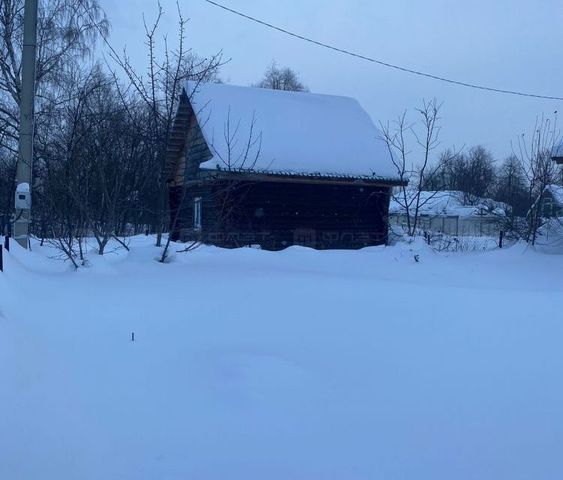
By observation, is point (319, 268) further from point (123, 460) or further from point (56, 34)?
point (56, 34)

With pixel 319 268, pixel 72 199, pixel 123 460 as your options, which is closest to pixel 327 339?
pixel 123 460

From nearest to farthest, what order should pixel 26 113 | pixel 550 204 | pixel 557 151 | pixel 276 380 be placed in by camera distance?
pixel 276 380 < pixel 26 113 < pixel 557 151 < pixel 550 204

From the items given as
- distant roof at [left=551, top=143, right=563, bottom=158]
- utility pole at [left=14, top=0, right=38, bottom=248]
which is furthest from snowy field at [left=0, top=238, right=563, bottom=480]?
distant roof at [left=551, top=143, right=563, bottom=158]

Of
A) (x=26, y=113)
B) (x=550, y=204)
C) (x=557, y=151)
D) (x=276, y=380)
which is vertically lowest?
(x=276, y=380)

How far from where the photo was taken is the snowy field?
3.68 metres

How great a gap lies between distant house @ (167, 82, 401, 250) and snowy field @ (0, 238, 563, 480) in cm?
961

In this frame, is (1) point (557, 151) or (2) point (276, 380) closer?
(2) point (276, 380)

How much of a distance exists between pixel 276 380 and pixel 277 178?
531 inches

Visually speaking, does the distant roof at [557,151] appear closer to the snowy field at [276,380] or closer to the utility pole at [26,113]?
the snowy field at [276,380]

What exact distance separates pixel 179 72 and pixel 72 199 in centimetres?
297

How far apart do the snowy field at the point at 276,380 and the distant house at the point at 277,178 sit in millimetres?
9614

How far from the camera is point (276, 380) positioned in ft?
16.1

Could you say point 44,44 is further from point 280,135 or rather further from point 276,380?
point 276,380

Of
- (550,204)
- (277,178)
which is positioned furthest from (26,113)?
(550,204)
